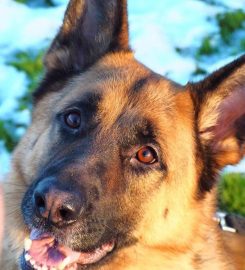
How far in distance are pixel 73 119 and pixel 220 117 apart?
2.69 ft

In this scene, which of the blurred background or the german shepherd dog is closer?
the german shepherd dog

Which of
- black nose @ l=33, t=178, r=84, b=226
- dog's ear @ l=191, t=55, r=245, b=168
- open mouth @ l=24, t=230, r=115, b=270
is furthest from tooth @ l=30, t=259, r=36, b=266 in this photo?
dog's ear @ l=191, t=55, r=245, b=168

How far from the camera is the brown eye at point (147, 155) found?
3170mm

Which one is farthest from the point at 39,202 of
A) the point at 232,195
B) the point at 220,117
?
the point at 232,195

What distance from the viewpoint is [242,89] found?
10.6 ft

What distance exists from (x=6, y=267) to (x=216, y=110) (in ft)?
5.05

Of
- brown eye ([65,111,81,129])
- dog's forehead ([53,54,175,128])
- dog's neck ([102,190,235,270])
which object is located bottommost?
dog's neck ([102,190,235,270])

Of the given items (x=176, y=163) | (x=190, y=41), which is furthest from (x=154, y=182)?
(x=190, y=41)

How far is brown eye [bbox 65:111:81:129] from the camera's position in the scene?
3.24 meters

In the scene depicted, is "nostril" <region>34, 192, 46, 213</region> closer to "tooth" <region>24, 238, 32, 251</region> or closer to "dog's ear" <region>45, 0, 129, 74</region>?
"tooth" <region>24, 238, 32, 251</region>

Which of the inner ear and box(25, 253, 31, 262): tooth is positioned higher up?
the inner ear

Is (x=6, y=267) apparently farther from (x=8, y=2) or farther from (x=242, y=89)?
(x=8, y=2)

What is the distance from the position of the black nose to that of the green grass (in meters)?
2.17

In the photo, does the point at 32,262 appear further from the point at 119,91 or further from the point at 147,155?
the point at 119,91
